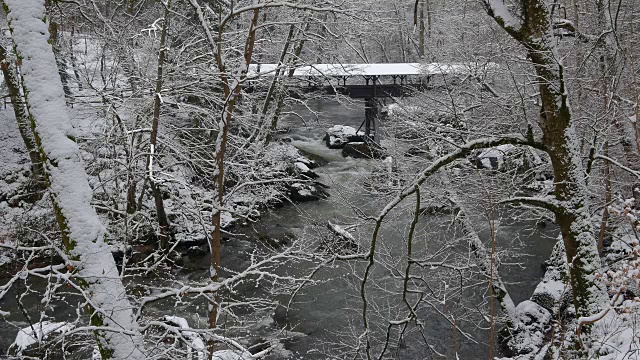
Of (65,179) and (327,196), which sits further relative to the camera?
(327,196)

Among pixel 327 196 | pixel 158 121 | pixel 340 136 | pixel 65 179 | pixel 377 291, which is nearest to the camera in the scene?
pixel 65 179

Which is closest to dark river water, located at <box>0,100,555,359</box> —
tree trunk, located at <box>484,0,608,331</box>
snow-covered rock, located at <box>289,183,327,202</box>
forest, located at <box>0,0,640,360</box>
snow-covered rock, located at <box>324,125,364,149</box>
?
forest, located at <box>0,0,640,360</box>

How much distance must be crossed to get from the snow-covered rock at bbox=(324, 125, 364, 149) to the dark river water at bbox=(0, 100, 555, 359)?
7580 millimetres

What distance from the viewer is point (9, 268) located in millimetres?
12984

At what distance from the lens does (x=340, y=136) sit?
25547mm

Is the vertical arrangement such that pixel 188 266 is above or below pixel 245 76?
below

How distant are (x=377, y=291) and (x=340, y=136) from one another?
14.5 m

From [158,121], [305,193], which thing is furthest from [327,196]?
[158,121]

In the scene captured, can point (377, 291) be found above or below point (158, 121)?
below

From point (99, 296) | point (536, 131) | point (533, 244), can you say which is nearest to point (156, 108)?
point (99, 296)

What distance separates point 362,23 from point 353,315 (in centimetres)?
687

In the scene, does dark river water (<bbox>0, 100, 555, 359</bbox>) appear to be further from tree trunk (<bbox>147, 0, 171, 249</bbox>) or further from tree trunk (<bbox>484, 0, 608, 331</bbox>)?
tree trunk (<bbox>484, 0, 608, 331</bbox>)

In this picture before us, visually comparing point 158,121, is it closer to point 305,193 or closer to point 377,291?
point 377,291

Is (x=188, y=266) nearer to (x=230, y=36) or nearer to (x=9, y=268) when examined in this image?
(x=9, y=268)
